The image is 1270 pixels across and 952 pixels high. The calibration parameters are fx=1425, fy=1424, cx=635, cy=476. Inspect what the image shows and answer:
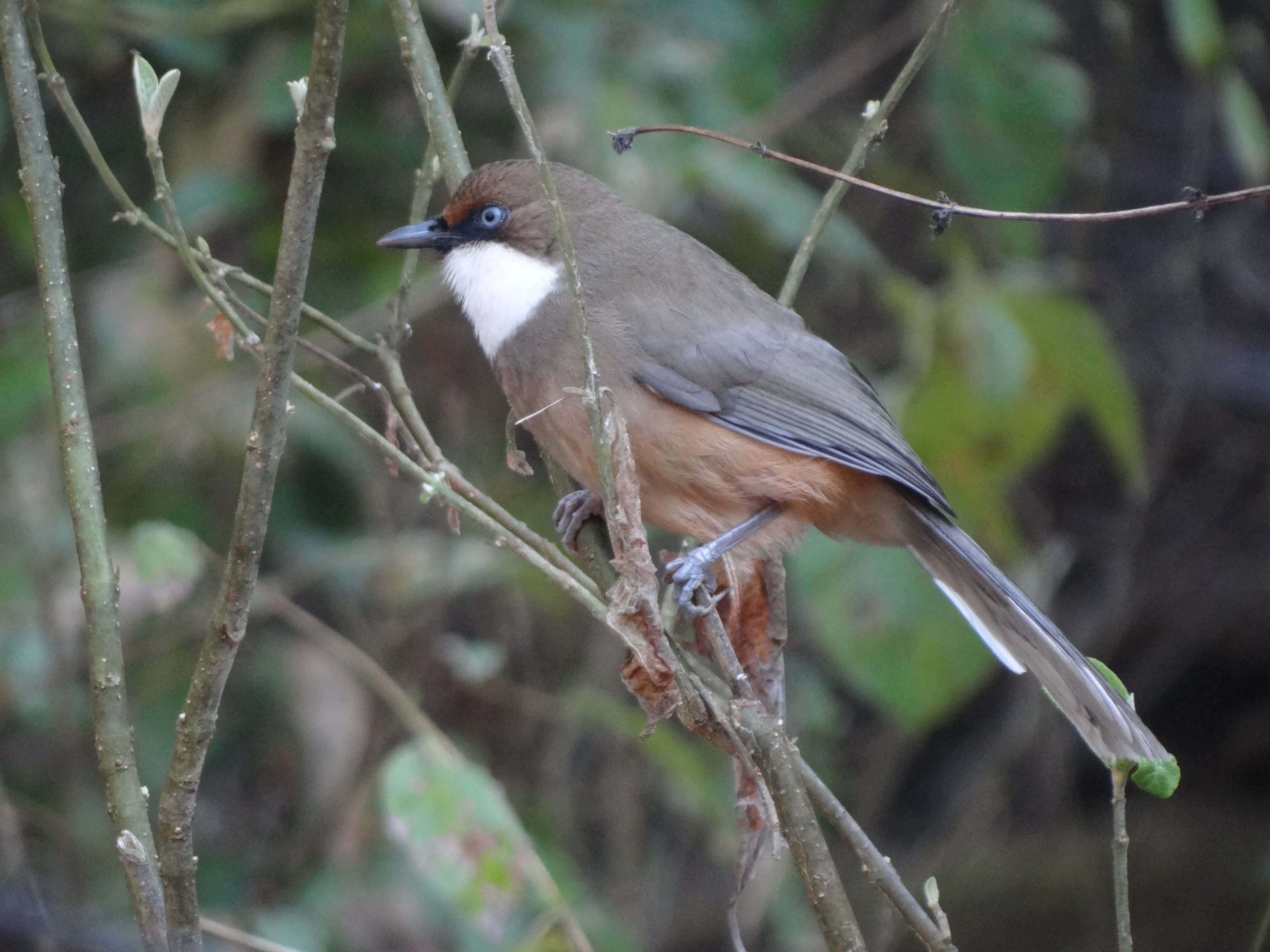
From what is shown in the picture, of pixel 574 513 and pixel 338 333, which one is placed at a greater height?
pixel 338 333

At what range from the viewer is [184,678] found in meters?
4.39

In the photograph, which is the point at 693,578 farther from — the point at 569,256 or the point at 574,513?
the point at 569,256

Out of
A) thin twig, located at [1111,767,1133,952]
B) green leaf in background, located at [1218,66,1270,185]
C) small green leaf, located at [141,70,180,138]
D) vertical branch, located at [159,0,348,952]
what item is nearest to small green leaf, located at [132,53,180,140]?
small green leaf, located at [141,70,180,138]

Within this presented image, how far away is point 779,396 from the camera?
3.42 meters

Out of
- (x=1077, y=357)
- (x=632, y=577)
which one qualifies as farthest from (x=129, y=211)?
(x=1077, y=357)

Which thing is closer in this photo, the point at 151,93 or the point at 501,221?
the point at 151,93

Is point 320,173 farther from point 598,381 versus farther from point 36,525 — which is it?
point 36,525

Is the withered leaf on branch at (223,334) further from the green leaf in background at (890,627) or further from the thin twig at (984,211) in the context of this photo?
the green leaf in background at (890,627)

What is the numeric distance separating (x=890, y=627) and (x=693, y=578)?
141cm

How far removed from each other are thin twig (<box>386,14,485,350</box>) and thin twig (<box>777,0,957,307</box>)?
74cm

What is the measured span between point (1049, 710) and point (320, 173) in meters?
5.06

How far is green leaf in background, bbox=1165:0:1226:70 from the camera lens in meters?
4.12

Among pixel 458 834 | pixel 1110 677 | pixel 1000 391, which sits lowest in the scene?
pixel 458 834

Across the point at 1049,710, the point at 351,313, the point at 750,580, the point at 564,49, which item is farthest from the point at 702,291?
the point at 1049,710
